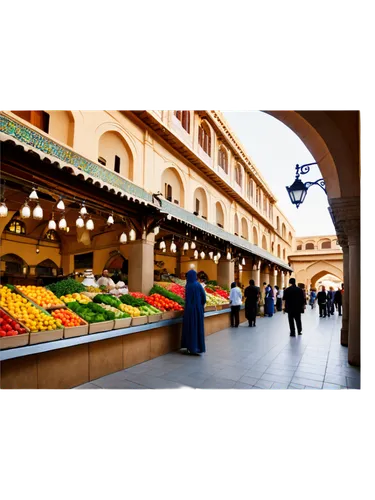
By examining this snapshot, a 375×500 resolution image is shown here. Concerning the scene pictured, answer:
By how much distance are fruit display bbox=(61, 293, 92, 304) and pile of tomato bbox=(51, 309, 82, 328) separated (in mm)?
600

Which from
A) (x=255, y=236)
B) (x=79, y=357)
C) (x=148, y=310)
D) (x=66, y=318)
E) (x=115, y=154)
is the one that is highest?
(x=115, y=154)

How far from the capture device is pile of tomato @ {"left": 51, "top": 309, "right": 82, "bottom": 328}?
3.90 metres

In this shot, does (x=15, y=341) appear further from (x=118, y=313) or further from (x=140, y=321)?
(x=140, y=321)

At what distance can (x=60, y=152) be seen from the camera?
5145 millimetres

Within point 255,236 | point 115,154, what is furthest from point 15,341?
point 255,236

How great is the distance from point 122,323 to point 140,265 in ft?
10.5

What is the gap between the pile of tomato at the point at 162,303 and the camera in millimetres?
6328
